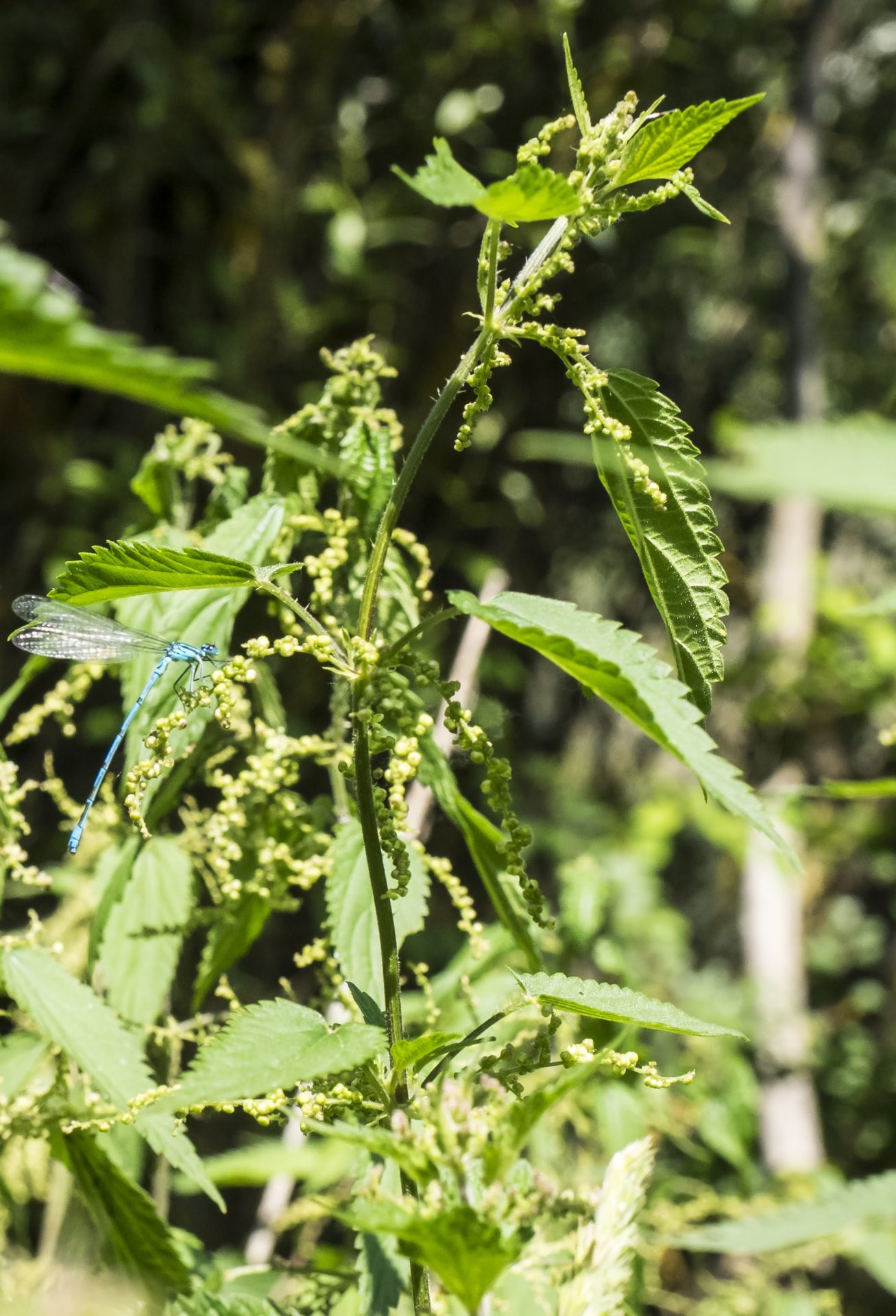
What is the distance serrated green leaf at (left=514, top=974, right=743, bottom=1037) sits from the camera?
49cm

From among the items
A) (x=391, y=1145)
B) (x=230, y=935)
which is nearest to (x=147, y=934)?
(x=230, y=935)

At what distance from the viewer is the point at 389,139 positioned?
2.25 m

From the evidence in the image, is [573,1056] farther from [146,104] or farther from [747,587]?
[747,587]

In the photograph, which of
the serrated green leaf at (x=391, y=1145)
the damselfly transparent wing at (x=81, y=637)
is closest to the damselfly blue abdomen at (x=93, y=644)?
the damselfly transparent wing at (x=81, y=637)

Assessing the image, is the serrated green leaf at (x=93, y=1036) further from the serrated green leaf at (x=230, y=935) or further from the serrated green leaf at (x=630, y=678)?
the serrated green leaf at (x=630, y=678)

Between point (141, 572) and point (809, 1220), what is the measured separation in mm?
690

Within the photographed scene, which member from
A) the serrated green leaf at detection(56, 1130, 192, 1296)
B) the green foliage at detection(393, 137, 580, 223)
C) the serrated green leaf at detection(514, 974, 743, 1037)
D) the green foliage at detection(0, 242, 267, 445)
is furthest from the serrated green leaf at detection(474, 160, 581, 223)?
the serrated green leaf at detection(56, 1130, 192, 1296)

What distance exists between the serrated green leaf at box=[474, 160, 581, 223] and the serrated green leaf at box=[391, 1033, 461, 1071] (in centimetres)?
38

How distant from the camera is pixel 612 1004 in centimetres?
52

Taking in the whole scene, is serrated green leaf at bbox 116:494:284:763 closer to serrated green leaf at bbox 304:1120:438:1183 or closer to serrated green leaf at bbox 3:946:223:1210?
serrated green leaf at bbox 3:946:223:1210

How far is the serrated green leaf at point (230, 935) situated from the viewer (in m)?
0.78

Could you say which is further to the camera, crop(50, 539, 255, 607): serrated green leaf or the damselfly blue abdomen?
the damselfly blue abdomen

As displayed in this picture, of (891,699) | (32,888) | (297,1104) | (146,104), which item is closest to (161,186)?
(146,104)

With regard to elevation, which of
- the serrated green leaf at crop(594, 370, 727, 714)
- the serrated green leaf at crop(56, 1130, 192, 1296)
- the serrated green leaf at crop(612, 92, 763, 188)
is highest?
the serrated green leaf at crop(612, 92, 763, 188)
